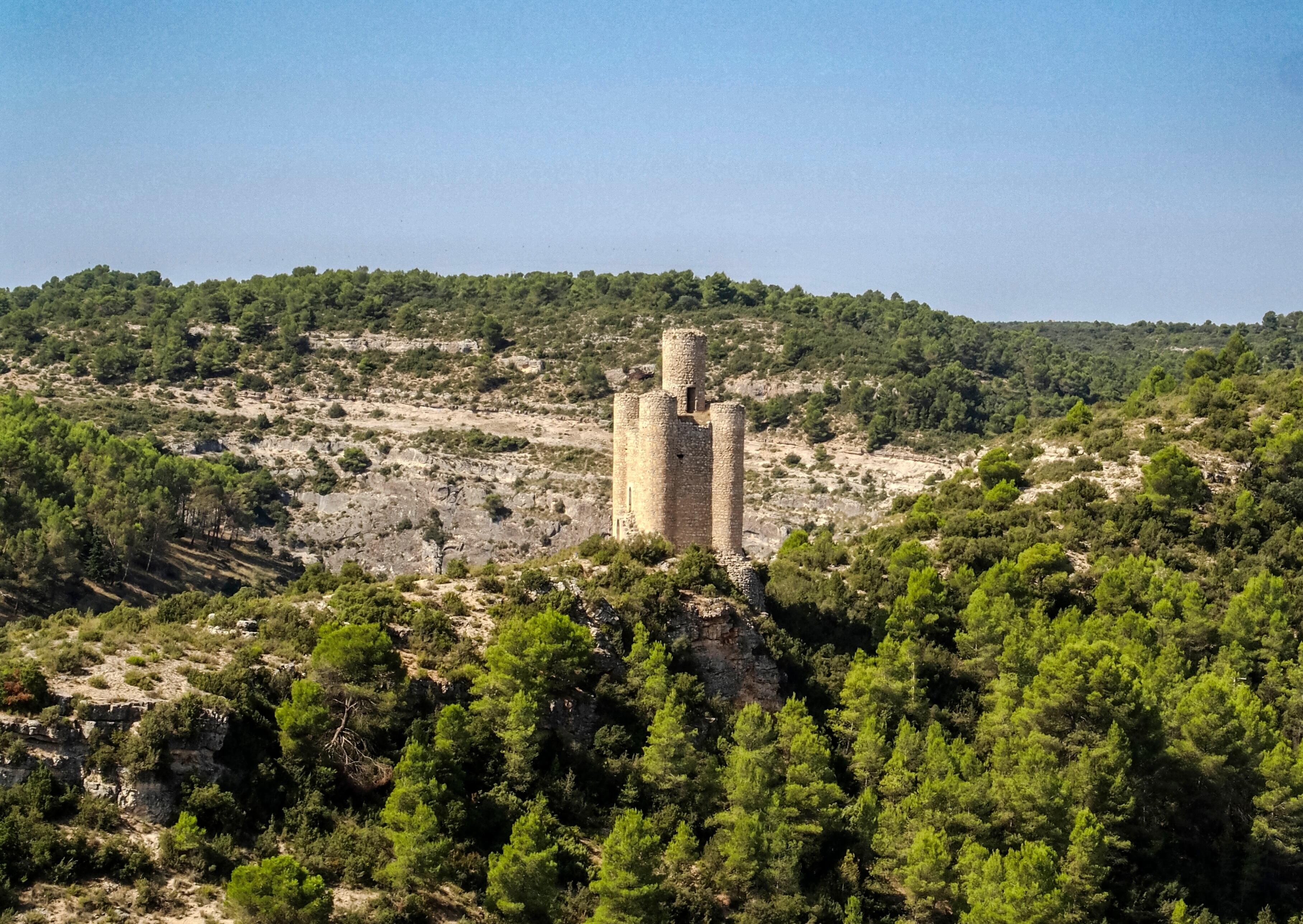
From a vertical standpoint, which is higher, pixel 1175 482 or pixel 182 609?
pixel 1175 482

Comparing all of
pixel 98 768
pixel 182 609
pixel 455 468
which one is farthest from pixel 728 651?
pixel 455 468

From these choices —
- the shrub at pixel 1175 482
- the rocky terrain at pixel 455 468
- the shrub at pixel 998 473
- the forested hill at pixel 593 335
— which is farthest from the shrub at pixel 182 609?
the forested hill at pixel 593 335

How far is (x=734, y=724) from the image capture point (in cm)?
3194

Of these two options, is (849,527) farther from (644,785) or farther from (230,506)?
(644,785)

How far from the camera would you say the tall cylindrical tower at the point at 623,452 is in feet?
109

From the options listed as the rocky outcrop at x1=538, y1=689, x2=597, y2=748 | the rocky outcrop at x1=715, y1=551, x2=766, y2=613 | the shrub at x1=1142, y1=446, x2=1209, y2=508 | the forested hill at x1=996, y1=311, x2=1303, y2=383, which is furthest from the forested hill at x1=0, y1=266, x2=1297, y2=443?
the rocky outcrop at x1=538, y1=689, x2=597, y2=748

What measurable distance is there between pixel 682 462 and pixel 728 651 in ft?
14.1

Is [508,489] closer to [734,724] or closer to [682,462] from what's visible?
[682,462]

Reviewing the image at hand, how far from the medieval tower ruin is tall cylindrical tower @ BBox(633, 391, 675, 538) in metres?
0.01

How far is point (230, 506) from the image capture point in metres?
64.7

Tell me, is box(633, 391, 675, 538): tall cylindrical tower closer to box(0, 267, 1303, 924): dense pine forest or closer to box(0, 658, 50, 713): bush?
box(0, 267, 1303, 924): dense pine forest

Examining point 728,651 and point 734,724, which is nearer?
point 734,724

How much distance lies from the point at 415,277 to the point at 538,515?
43.1 metres

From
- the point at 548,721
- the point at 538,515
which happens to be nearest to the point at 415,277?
the point at 538,515
